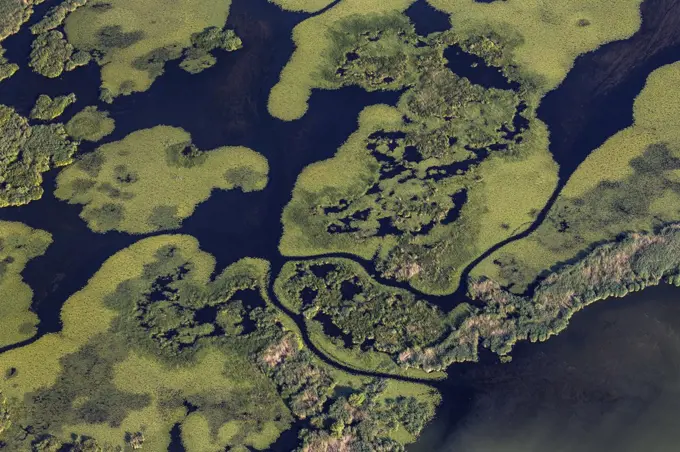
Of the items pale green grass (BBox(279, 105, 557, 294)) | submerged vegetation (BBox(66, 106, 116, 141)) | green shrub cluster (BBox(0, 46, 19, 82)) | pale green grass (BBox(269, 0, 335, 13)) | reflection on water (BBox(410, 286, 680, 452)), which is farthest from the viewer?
pale green grass (BBox(269, 0, 335, 13))

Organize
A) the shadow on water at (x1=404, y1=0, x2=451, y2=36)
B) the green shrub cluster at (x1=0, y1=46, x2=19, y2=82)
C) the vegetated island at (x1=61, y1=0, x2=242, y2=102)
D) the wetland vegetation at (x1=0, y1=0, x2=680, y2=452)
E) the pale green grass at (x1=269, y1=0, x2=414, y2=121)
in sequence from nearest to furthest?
the wetland vegetation at (x1=0, y1=0, x2=680, y2=452), the pale green grass at (x1=269, y1=0, x2=414, y2=121), the vegetated island at (x1=61, y1=0, x2=242, y2=102), the green shrub cluster at (x1=0, y1=46, x2=19, y2=82), the shadow on water at (x1=404, y1=0, x2=451, y2=36)

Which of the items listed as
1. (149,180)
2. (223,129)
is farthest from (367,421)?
(223,129)

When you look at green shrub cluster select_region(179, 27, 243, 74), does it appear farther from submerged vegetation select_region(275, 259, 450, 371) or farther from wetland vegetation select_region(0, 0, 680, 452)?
submerged vegetation select_region(275, 259, 450, 371)

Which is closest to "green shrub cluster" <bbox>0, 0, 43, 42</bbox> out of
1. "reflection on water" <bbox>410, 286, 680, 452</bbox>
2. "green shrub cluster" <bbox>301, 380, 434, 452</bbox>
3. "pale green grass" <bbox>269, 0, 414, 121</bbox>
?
"pale green grass" <bbox>269, 0, 414, 121</bbox>

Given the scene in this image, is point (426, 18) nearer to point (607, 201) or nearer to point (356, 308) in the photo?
point (607, 201)

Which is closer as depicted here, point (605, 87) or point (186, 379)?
point (186, 379)

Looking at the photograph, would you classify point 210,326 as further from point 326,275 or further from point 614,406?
point 614,406

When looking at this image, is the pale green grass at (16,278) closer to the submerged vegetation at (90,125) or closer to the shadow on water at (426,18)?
the submerged vegetation at (90,125)
